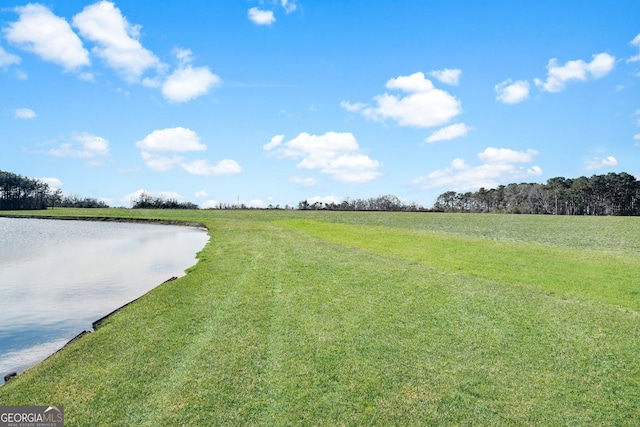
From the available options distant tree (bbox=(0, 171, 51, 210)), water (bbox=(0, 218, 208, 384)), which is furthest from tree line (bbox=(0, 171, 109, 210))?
water (bbox=(0, 218, 208, 384))

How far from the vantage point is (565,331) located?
21.1 feet

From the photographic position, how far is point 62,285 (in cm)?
1020

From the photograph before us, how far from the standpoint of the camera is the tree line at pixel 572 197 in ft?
240

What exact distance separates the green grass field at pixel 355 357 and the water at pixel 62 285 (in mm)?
841

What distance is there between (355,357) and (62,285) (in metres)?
9.02

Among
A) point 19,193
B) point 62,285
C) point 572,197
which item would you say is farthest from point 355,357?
point 19,193

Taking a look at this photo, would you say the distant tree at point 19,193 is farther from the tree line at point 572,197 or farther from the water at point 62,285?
the tree line at point 572,197

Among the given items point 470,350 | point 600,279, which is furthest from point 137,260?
point 600,279

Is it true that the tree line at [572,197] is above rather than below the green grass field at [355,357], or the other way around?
above

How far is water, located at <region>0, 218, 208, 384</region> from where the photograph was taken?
20.6 feet

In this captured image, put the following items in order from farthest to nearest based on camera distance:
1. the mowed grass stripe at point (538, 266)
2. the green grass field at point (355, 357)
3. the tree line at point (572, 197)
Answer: the tree line at point (572, 197) < the mowed grass stripe at point (538, 266) < the green grass field at point (355, 357)

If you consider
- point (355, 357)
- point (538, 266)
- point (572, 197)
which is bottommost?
point (355, 357)

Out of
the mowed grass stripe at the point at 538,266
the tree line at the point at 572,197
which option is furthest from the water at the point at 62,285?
the tree line at the point at 572,197

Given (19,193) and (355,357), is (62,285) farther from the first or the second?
(19,193)
